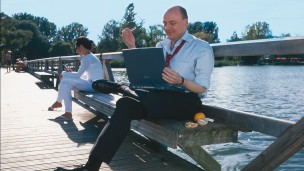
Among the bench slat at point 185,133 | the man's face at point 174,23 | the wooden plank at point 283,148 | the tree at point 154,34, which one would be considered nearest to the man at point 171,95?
the man's face at point 174,23

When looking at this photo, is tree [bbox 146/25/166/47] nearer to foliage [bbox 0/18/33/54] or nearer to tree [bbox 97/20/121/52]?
tree [bbox 97/20/121/52]

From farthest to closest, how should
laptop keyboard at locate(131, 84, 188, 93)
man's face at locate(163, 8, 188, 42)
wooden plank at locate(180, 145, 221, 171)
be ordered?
man's face at locate(163, 8, 188, 42) < wooden plank at locate(180, 145, 221, 171) < laptop keyboard at locate(131, 84, 188, 93)

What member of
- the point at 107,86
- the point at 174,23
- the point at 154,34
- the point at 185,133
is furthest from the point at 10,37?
the point at 185,133

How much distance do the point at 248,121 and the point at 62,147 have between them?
2.25 metres

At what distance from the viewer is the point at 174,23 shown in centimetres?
327

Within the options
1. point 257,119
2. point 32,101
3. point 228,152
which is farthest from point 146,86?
point 32,101

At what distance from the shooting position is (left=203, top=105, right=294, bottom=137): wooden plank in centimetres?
231

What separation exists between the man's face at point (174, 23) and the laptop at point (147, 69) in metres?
0.53

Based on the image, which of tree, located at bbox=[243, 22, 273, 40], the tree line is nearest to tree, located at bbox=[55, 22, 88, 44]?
the tree line

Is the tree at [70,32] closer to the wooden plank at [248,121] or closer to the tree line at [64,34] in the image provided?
the tree line at [64,34]

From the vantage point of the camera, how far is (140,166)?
3.27m

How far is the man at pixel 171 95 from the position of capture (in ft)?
8.78

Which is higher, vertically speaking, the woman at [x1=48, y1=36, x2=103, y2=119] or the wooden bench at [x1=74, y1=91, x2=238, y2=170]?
the woman at [x1=48, y1=36, x2=103, y2=119]

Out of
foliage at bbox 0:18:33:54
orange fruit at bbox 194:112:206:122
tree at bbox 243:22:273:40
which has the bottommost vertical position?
orange fruit at bbox 194:112:206:122
